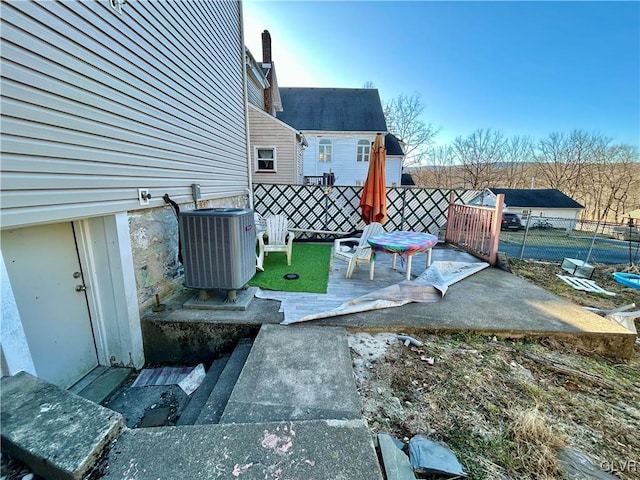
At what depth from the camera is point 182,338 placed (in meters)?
2.37

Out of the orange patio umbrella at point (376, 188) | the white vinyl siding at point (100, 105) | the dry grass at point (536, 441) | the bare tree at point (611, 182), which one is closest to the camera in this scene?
the dry grass at point (536, 441)

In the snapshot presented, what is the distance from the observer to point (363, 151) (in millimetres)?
13180

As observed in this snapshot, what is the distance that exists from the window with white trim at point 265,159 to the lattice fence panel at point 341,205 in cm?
189

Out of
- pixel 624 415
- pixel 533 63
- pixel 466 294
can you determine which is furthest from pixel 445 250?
pixel 533 63

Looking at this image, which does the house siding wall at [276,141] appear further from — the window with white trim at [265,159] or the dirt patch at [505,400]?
the dirt patch at [505,400]

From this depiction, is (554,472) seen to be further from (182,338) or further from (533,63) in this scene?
(533,63)

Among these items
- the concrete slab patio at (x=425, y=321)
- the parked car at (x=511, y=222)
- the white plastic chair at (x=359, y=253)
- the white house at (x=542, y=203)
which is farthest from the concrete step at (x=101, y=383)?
the white house at (x=542, y=203)

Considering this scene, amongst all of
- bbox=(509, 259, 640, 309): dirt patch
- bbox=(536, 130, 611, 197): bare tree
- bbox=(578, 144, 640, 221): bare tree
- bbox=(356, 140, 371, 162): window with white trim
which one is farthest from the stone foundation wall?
bbox=(578, 144, 640, 221): bare tree

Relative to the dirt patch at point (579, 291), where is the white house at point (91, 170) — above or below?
above

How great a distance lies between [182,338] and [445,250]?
16.2ft

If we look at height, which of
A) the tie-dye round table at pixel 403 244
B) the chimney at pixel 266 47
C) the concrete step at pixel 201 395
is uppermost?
the chimney at pixel 266 47

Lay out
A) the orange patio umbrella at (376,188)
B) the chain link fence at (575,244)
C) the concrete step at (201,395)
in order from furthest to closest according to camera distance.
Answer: the chain link fence at (575,244) < the orange patio umbrella at (376,188) < the concrete step at (201,395)

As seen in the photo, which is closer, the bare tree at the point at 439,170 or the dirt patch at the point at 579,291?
the dirt patch at the point at 579,291

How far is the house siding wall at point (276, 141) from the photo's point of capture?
26.5 ft
